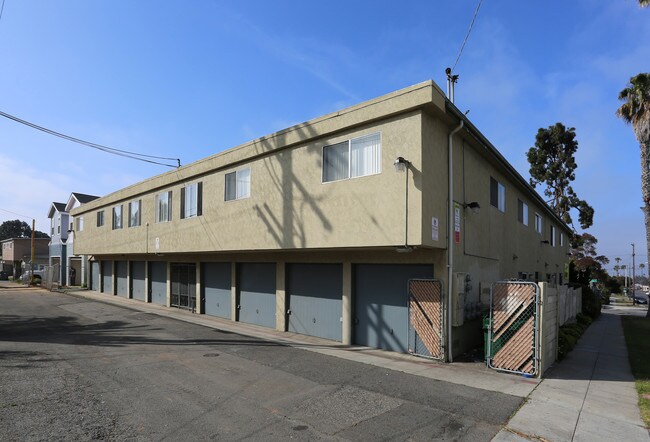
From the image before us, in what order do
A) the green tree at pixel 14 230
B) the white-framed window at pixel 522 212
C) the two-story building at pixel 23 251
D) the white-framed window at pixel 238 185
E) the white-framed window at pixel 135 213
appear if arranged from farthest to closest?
the green tree at pixel 14 230 < the two-story building at pixel 23 251 < the white-framed window at pixel 135 213 < the white-framed window at pixel 522 212 < the white-framed window at pixel 238 185

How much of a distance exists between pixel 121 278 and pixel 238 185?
15669 millimetres

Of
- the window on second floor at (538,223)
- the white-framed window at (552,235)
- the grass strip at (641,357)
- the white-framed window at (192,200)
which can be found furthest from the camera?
the white-framed window at (552,235)

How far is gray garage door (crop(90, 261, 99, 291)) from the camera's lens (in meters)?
29.5

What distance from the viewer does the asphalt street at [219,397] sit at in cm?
556

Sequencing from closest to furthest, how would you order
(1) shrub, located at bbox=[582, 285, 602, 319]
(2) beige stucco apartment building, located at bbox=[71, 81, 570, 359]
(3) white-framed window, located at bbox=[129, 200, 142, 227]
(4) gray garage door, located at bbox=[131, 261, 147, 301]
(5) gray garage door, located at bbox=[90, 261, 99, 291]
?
(2) beige stucco apartment building, located at bbox=[71, 81, 570, 359] < (3) white-framed window, located at bbox=[129, 200, 142, 227] < (1) shrub, located at bbox=[582, 285, 602, 319] < (4) gray garage door, located at bbox=[131, 261, 147, 301] < (5) gray garage door, located at bbox=[90, 261, 99, 291]

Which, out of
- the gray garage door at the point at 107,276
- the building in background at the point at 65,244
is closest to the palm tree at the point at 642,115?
the gray garage door at the point at 107,276

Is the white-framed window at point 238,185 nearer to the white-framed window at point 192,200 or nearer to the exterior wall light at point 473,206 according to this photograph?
the white-framed window at point 192,200

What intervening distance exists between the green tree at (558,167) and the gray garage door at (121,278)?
35158 millimetres

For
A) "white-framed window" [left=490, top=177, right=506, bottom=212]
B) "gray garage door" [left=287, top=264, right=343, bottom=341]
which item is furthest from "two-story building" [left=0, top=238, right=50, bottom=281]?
"white-framed window" [left=490, top=177, right=506, bottom=212]

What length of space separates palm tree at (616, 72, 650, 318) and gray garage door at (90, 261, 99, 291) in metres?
34.1

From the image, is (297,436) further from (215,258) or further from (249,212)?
(215,258)

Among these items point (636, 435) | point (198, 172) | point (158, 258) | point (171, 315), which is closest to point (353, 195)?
point (636, 435)

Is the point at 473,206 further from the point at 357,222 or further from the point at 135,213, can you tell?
the point at 135,213

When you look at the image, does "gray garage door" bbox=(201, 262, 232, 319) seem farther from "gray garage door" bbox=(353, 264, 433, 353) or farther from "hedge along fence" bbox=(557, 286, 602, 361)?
→ "hedge along fence" bbox=(557, 286, 602, 361)
